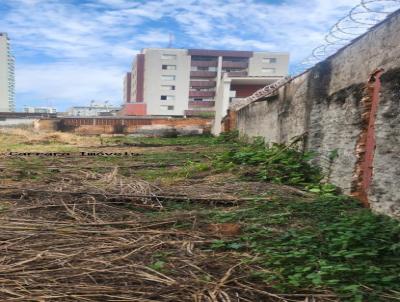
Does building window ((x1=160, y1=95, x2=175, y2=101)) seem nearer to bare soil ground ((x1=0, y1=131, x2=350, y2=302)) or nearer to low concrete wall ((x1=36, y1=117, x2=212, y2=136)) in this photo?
low concrete wall ((x1=36, y1=117, x2=212, y2=136))

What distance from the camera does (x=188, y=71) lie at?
53594 millimetres

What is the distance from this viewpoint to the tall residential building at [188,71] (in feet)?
174

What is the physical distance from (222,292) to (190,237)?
110cm

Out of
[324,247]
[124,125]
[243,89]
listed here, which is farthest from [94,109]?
[324,247]

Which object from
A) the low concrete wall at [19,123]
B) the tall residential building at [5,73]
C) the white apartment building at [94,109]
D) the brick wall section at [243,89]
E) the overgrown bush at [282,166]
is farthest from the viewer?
the white apartment building at [94,109]

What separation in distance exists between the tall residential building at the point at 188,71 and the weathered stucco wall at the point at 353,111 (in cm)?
4535

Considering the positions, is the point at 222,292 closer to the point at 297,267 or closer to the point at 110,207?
the point at 297,267

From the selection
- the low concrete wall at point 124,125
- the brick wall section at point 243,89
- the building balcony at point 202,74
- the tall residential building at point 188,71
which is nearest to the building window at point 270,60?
the tall residential building at point 188,71

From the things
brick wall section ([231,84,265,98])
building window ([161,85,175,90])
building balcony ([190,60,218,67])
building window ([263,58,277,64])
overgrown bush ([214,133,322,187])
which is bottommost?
overgrown bush ([214,133,322,187])

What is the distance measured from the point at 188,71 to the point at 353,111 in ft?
164

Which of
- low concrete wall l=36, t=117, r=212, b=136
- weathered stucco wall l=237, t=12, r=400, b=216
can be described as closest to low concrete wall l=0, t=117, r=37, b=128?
low concrete wall l=36, t=117, r=212, b=136

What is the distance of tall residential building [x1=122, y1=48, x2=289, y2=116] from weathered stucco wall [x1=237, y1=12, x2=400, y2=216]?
1785 inches

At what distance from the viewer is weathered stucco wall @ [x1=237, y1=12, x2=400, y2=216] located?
393 centimetres

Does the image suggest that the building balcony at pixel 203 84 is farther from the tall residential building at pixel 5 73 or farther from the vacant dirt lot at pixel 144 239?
the vacant dirt lot at pixel 144 239
